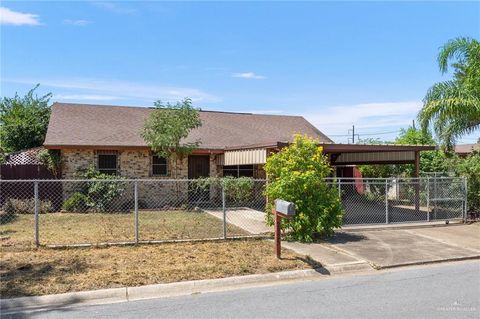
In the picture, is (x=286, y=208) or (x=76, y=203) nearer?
(x=286, y=208)

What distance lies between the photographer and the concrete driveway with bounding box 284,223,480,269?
972cm

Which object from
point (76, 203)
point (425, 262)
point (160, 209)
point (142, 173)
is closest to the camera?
point (425, 262)

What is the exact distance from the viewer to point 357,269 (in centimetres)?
922

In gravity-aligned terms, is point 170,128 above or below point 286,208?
above

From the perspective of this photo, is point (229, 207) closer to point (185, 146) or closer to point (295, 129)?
point (185, 146)

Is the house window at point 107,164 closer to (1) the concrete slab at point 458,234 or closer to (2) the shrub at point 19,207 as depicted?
(2) the shrub at point 19,207

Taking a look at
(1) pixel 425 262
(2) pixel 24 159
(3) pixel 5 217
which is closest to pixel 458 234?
(1) pixel 425 262

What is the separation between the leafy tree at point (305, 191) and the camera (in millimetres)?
11398

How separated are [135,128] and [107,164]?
9.24 feet

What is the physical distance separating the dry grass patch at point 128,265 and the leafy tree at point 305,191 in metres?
1.18

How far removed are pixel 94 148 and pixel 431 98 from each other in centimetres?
1275

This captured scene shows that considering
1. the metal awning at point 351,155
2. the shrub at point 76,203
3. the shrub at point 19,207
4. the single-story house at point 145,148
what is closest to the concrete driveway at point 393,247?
the metal awning at point 351,155

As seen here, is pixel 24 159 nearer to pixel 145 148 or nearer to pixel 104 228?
pixel 145 148

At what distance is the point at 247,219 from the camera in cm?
1534
